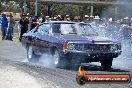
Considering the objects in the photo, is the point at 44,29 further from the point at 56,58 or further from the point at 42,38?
the point at 56,58

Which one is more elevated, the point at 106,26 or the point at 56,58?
the point at 106,26

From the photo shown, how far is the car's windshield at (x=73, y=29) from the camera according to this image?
38.2 ft

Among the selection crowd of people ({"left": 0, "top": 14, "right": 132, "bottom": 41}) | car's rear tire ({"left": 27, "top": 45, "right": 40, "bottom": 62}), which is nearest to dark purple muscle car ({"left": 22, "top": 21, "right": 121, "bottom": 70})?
car's rear tire ({"left": 27, "top": 45, "right": 40, "bottom": 62})

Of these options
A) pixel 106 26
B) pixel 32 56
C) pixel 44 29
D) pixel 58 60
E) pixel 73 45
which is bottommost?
pixel 32 56

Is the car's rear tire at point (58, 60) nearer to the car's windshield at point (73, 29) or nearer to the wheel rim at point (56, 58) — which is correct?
the wheel rim at point (56, 58)

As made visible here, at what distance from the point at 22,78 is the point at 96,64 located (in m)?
4.76

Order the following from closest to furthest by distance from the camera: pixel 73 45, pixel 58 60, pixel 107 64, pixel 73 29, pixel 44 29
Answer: pixel 73 45 → pixel 58 60 → pixel 107 64 → pixel 73 29 → pixel 44 29

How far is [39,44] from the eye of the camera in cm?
1245

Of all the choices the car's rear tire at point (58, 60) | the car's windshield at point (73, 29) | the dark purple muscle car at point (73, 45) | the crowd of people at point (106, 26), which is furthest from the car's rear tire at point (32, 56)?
the crowd of people at point (106, 26)

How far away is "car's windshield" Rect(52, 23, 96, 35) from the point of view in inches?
458

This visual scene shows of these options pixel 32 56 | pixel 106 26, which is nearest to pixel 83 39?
pixel 32 56

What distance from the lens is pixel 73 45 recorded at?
34.3 feet

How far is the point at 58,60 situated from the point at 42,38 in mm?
1515

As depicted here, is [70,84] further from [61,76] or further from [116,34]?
[116,34]
